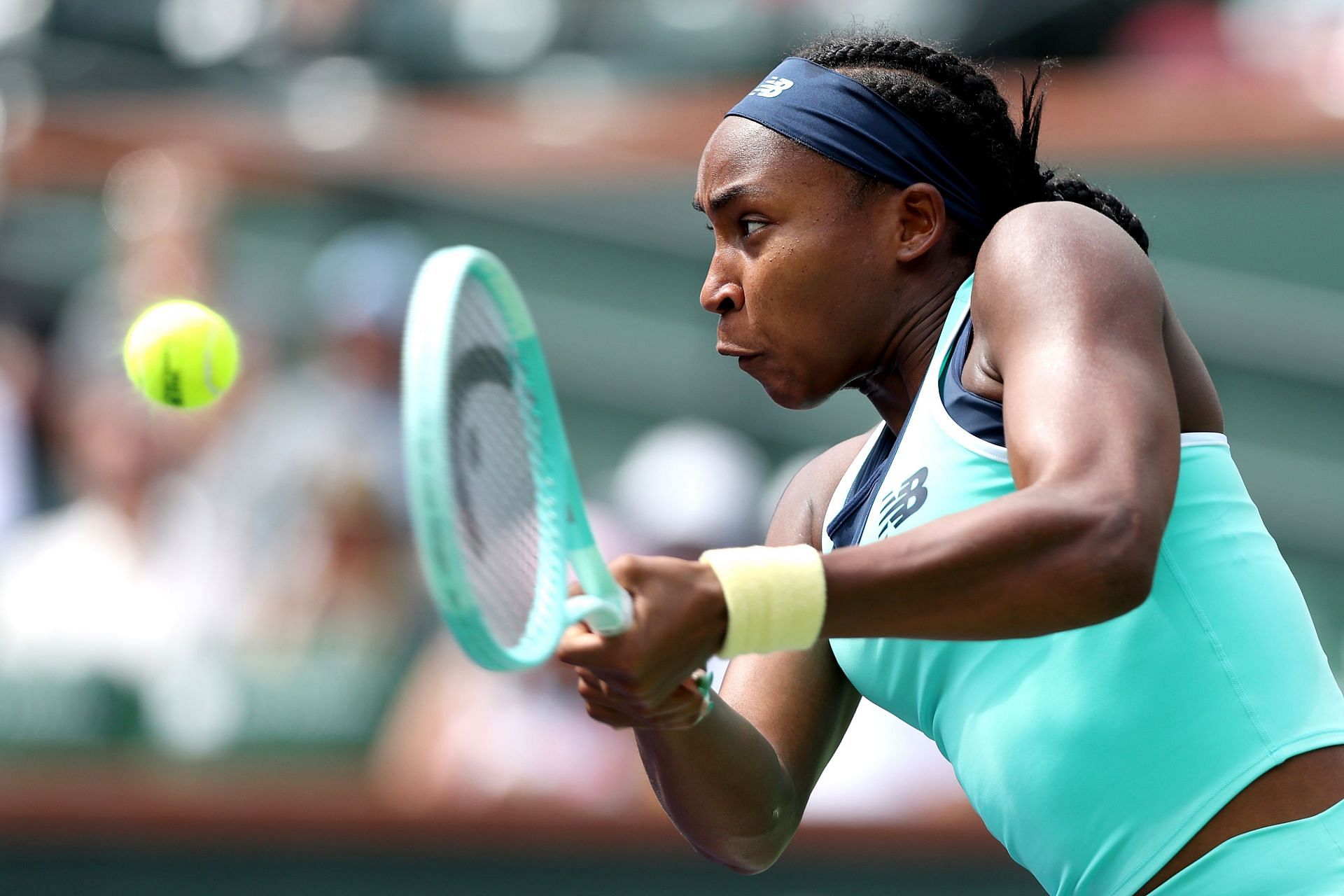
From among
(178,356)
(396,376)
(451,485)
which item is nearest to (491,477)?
(451,485)

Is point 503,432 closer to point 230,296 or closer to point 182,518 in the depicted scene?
point 182,518

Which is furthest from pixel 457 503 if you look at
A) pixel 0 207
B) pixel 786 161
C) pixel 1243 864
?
pixel 0 207

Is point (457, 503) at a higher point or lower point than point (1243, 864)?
higher

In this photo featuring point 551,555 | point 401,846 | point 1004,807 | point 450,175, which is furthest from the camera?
point 450,175

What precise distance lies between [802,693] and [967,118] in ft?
3.35

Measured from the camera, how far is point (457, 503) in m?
2.06

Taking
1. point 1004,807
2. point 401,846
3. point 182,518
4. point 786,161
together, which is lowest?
point 401,846

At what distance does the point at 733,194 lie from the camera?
8.77ft

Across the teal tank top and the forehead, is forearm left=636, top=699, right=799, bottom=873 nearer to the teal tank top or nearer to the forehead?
the teal tank top

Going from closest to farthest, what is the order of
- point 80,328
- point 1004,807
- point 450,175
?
point 1004,807 < point 80,328 < point 450,175

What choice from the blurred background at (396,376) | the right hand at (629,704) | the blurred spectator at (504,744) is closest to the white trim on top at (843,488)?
the right hand at (629,704)

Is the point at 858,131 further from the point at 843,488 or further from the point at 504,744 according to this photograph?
the point at 504,744

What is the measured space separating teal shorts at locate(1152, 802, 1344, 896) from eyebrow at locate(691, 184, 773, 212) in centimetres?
116

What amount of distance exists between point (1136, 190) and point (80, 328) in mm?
4924
